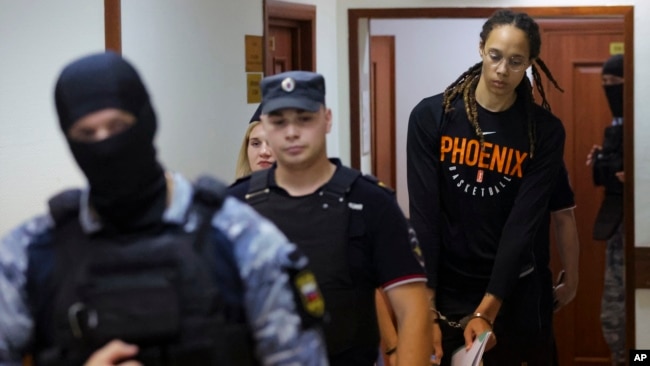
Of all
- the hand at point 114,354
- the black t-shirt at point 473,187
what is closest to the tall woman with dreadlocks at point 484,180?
the black t-shirt at point 473,187

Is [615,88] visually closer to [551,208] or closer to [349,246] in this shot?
[551,208]

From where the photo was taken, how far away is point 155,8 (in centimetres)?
360

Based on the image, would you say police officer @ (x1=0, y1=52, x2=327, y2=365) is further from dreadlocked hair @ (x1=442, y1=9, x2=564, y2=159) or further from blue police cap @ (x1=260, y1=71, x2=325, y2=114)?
dreadlocked hair @ (x1=442, y1=9, x2=564, y2=159)

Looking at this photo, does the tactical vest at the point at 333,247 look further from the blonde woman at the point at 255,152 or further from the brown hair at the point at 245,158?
the brown hair at the point at 245,158

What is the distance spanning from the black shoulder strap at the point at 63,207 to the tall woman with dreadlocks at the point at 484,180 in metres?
1.86

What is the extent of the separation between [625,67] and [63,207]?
3.94 metres

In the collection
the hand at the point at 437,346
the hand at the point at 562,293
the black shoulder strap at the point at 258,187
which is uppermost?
the black shoulder strap at the point at 258,187

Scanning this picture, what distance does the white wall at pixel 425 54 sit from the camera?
6.86 meters

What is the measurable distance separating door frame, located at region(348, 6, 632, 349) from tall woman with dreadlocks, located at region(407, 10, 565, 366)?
1.81m

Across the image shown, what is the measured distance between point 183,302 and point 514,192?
199 cm

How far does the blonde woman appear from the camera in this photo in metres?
3.18

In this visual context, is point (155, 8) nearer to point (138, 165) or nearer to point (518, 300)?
point (518, 300)

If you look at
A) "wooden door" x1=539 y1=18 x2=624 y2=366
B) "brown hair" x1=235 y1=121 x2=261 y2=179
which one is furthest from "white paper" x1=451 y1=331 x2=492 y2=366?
"wooden door" x1=539 y1=18 x2=624 y2=366

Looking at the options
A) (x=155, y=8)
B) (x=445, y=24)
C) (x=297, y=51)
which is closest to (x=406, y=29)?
(x=445, y=24)
